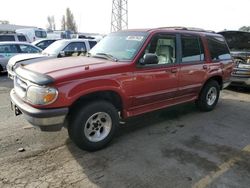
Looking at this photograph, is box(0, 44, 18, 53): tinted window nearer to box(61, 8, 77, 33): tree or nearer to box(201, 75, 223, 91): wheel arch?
box(201, 75, 223, 91): wheel arch

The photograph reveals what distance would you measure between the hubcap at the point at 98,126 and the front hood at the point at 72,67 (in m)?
0.70

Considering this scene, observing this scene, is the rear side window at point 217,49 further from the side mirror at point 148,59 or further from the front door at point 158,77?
the side mirror at point 148,59

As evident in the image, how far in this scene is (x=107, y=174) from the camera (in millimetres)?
3457

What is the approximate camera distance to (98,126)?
13.6 feet

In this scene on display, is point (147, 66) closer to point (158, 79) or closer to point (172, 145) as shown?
point (158, 79)

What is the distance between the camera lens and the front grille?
12.6ft

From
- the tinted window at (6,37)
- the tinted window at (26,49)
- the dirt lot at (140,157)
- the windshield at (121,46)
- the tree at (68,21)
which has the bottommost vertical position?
the dirt lot at (140,157)

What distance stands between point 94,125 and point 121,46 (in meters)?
1.61

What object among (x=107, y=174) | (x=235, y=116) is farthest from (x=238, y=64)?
(x=107, y=174)

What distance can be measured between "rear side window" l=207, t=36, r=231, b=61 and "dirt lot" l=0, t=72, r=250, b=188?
1633mm

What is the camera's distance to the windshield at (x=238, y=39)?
971 centimetres

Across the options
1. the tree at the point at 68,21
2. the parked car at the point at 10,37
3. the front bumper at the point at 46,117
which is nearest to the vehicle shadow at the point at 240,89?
the front bumper at the point at 46,117


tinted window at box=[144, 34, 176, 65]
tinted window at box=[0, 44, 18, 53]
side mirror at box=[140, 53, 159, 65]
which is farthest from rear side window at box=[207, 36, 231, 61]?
tinted window at box=[0, 44, 18, 53]

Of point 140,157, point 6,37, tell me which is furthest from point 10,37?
point 140,157
